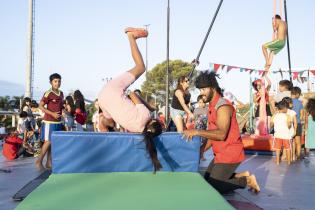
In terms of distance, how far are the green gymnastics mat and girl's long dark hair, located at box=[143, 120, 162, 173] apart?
0.12 m

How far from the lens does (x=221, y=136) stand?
4.16 metres

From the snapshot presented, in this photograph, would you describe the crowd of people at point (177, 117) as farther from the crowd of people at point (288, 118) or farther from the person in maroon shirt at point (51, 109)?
the crowd of people at point (288, 118)

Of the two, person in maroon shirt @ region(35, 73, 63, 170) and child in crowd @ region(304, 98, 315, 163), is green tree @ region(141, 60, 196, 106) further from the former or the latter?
person in maroon shirt @ region(35, 73, 63, 170)

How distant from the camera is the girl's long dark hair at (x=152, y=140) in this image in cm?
399

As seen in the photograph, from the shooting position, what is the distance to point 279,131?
823 cm

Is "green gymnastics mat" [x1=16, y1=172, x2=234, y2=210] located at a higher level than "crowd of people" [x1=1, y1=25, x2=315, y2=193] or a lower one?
lower

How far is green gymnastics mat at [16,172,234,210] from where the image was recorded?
284cm

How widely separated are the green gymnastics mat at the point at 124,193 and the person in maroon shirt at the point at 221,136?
0.55m

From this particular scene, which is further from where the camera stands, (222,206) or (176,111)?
(176,111)

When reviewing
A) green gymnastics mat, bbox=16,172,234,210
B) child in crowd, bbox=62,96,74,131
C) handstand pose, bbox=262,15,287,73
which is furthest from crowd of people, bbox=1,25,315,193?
handstand pose, bbox=262,15,287,73

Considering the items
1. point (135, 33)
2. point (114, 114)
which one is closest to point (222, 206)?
point (114, 114)

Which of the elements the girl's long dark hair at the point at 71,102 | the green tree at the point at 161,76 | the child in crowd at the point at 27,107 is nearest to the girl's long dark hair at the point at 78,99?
the girl's long dark hair at the point at 71,102

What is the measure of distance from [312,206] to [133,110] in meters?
2.19

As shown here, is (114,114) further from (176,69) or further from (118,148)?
(176,69)
